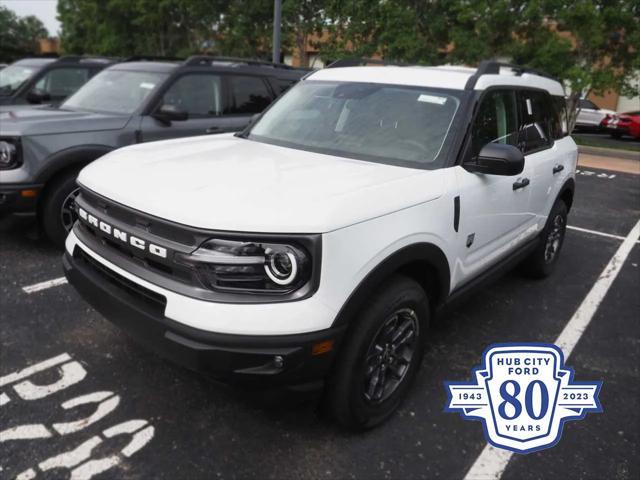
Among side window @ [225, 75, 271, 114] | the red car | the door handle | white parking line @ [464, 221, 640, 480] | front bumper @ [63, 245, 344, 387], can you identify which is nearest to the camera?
front bumper @ [63, 245, 344, 387]

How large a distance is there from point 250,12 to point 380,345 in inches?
819

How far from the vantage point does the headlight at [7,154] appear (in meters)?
4.45

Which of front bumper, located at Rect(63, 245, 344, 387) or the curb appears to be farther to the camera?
the curb

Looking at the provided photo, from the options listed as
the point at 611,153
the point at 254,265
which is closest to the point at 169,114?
the point at 254,265

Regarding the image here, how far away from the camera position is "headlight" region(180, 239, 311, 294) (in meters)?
2.14

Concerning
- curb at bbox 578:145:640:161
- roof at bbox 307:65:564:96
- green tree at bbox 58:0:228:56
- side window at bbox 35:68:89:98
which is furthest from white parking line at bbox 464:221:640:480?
green tree at bbox 58:0:228:56

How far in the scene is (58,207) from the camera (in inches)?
186

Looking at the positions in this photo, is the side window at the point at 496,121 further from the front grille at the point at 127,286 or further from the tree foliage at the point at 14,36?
the tree foliage at the point at 14,36

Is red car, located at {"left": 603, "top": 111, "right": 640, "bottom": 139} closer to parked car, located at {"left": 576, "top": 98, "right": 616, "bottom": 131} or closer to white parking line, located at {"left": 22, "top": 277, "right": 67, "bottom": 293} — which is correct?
parked car, located at {"left": 576, "top": 98, "right": 616, "bottom": 131}

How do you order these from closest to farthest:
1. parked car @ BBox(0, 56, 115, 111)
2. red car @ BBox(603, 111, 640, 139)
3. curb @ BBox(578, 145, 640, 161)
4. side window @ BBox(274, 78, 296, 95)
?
1. side window @ BBox(274, 78, 296, 95)
2. parked car @ BBox(0, 56, 115, 111)
3. curb @ BBox(578, 145, 640, 161)
4. red car @ BBox(603, 111, 640, 139)

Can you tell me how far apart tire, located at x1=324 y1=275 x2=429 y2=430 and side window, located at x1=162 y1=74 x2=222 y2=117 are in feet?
12.8

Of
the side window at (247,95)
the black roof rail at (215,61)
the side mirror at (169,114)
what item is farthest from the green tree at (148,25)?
the side mirror at (169,114)

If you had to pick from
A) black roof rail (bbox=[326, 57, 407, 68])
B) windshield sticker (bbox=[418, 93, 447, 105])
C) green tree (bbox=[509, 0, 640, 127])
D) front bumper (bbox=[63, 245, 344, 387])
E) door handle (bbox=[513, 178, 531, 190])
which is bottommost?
front bumper (bbox=[63, 245, 344, 387])

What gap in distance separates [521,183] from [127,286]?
8.64 feet
